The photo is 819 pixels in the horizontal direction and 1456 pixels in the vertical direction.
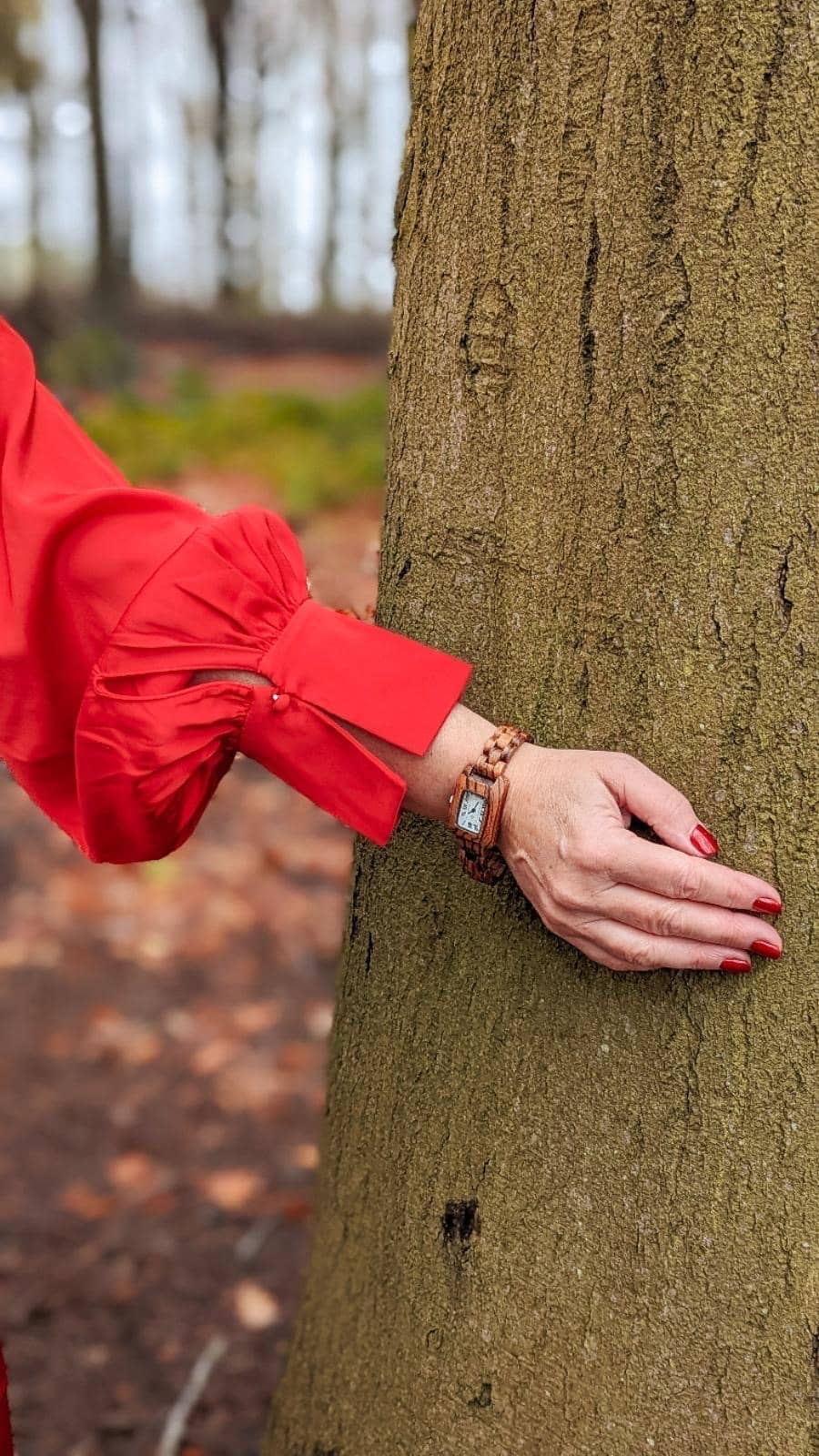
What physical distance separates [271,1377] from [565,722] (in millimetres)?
2141

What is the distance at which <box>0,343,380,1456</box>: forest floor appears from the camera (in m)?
2.66

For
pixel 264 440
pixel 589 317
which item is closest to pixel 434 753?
pixel 589 317

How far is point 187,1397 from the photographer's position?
253 centimetres

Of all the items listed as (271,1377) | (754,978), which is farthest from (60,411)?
(271,1377)

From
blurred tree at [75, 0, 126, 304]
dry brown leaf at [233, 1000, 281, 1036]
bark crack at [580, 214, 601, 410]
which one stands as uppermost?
bark crack at [580, 214, 601, 410]

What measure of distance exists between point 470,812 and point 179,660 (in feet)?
1.14

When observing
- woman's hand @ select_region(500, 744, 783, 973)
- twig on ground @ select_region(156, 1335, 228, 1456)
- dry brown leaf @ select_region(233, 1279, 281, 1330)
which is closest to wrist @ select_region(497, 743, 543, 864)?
woman's hand @ select_region(500, 744, 783, 973)

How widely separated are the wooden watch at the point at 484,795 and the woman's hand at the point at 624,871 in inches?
0.5

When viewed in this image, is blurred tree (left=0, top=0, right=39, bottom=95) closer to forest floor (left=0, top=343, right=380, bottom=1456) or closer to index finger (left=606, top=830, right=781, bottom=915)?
forest floor (left=0, top=343, right=380, bottom=1456)

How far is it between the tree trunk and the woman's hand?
0.06m

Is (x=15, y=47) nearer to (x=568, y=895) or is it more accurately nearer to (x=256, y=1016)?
(x=256, y=1016)

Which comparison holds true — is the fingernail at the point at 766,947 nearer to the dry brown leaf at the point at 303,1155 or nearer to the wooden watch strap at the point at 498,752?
the wooden watch strap at the point at 498,752

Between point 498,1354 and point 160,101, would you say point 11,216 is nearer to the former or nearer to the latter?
point 160,101

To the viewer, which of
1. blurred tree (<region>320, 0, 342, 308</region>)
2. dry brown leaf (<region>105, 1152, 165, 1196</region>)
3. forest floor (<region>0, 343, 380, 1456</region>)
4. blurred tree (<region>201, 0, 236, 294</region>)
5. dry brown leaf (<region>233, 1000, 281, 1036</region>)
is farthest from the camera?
blurred tree (<region>320, 0, 342, 308</region>)
